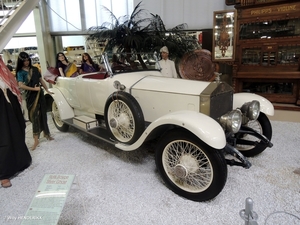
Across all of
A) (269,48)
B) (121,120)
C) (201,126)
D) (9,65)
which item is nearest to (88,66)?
(9,65)

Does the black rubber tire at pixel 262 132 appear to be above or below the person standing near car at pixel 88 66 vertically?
below

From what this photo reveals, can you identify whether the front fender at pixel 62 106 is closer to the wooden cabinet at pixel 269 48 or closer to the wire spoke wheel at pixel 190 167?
the wire spoke wheel at pixel 190 167

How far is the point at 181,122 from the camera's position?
185 centimetres

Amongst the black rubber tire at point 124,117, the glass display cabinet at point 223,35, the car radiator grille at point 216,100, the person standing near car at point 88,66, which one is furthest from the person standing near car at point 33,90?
the glass display cabinet at point 223,35

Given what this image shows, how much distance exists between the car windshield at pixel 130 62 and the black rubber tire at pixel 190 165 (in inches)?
52.5

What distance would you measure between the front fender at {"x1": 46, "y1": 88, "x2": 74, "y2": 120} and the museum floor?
2.26 feet

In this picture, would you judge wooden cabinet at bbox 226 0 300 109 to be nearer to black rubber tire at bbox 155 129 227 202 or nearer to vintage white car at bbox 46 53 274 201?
vintage white car at bbox 46 53 274 201

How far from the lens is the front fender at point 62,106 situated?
3529 millimetres

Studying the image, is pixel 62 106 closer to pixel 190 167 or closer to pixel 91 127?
pixel 91 127

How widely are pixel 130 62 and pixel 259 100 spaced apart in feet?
5.69

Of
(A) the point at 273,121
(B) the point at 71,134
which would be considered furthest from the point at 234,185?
(B) the point at 71,134

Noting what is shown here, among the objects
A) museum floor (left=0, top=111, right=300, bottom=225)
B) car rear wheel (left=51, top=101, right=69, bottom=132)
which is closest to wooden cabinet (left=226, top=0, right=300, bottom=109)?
museum floor (left=0, top=111, right=300, bottom=225)

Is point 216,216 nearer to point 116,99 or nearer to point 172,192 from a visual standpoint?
point 172,192

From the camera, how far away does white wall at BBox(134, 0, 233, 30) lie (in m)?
4.89
